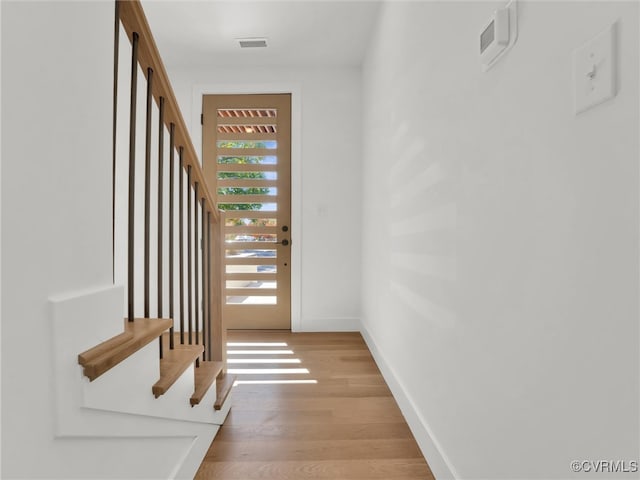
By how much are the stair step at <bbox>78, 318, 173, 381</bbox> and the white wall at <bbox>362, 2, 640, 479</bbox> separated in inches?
39.5

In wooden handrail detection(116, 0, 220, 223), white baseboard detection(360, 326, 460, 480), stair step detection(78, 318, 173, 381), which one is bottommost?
white baseboard detection(360, 326, 460, 480)

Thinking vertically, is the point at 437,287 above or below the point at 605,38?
below

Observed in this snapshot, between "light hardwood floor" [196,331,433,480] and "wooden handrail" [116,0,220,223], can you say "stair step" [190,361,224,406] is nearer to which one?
"light hardwood floor" [196,331,433,480]

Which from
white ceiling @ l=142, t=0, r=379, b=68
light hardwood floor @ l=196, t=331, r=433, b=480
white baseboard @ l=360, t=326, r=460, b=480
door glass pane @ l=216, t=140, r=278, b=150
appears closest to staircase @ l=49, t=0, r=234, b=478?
light hardwood floor @ l=196, t=331, r=433, b=480

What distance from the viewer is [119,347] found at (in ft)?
3.48

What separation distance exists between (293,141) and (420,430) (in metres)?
3.01

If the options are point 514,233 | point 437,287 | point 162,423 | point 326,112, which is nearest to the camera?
point 514,233

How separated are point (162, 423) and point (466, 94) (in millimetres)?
1503

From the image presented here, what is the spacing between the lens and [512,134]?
1.05 meters

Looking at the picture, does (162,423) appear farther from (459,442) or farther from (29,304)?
(459,442)

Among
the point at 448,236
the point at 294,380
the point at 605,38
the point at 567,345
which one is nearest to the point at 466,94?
the point at 448,236

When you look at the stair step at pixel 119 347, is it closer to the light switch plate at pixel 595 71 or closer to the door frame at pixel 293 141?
the light switch plate at pixel 595 71

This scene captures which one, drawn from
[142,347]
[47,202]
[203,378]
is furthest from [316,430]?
[47,202]

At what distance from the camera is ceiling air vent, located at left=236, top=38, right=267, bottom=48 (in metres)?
3.54
